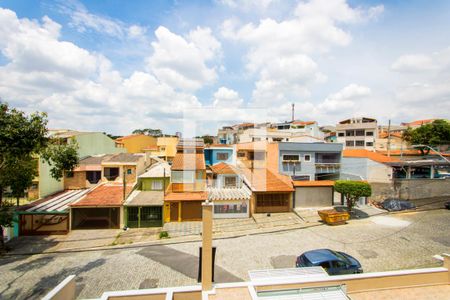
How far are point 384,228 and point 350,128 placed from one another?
116 ft

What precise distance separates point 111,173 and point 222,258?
19.5 meters

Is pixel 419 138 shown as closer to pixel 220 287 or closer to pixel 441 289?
pixel 441 289

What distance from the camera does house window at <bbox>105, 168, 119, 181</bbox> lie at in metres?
28.2

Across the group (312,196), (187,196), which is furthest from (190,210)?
(312,196)

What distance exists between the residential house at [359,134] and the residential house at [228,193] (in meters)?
30.9

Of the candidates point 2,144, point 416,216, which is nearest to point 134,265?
point 2,144

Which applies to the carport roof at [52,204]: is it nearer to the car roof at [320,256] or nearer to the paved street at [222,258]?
the paved street at [222,258]

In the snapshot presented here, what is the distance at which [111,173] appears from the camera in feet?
92.9

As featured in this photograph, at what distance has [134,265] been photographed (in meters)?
14.4

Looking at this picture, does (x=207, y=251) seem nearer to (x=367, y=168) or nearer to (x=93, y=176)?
(x=93, y=176)

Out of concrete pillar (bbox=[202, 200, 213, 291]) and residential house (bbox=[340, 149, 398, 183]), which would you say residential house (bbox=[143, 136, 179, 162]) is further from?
concrete pillar (bbox=[202, 200, 213, 291])

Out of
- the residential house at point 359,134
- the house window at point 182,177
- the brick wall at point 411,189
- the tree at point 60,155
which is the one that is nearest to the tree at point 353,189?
the brick wall at point 411,189

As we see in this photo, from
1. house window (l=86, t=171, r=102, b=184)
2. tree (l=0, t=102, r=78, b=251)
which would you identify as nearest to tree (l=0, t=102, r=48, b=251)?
tree (l=0, t=102, r=78, b=251)

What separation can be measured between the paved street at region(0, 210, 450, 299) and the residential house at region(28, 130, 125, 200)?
26.0ft
